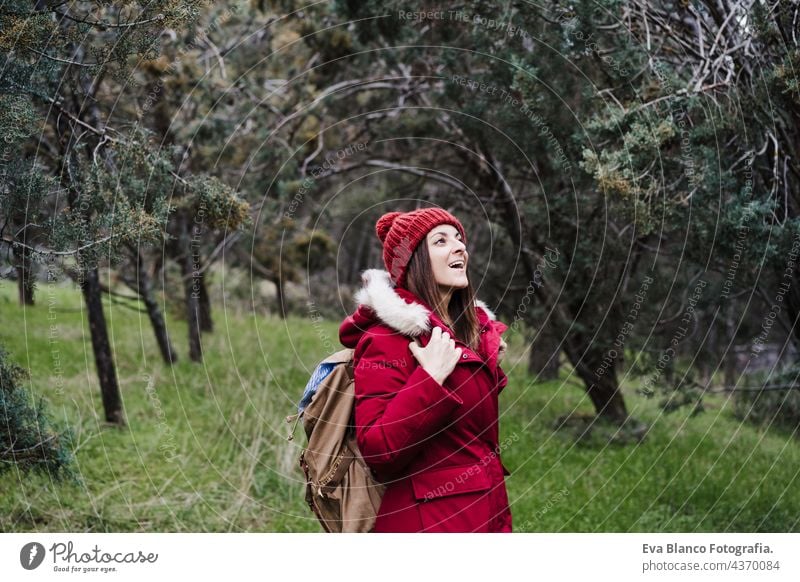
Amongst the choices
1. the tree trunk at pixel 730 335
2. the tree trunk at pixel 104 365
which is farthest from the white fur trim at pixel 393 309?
the tree trunk at pixel 730 335

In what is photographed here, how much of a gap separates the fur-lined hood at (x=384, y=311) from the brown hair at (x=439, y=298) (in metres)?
0.05

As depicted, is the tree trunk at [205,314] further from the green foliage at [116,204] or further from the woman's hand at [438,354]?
the woman's hand at [438,354]

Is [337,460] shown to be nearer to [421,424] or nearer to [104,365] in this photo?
[421,424]

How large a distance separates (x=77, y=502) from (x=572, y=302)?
12.4 ft

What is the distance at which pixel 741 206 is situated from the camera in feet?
14.5

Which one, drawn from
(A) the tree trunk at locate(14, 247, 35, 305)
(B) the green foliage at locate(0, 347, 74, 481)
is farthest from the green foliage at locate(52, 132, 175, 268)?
(B) the green foliage at locate(0, 347, 74, 481)

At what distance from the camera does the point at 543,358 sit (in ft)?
27.7

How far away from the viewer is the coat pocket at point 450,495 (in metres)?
2.73

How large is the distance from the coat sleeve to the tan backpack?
7 centimetres

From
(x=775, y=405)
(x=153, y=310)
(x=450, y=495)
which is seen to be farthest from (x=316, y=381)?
(x=153, y=310)

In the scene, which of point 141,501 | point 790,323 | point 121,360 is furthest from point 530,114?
point 121,360

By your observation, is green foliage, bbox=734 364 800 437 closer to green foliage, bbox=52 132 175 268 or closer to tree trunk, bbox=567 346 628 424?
tree trunk, bbox=567 346 628 424

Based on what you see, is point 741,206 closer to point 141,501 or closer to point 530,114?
point 530,114
